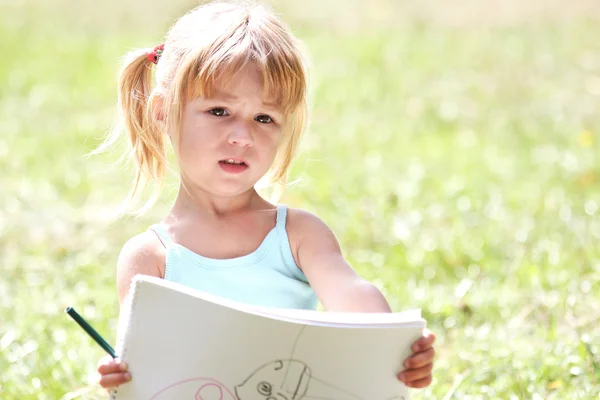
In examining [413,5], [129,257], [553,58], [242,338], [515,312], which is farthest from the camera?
[413,5]

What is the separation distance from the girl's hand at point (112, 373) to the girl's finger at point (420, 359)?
0.52 meters

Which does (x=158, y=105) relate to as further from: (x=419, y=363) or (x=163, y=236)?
(x=419, y=363)

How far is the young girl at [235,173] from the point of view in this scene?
2277 mm

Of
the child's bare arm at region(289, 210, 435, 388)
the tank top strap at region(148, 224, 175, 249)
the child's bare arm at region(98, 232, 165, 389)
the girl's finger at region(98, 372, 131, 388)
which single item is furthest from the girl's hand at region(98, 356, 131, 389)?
the child's bare arm at region(289, 210, 435, 388)

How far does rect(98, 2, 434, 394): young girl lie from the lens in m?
2.28

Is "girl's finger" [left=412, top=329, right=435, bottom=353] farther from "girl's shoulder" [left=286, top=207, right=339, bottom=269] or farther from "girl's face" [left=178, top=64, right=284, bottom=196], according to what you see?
"girl's face" [left=178, top=64, right=284, bottom=196]

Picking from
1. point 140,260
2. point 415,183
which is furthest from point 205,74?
point 415,183

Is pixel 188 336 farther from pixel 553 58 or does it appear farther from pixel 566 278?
pixel 553 58

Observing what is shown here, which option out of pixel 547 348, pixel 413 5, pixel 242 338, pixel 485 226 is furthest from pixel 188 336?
pixel 413 5

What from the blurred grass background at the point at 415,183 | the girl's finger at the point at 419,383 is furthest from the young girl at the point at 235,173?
the blurred grass background at the point at 415,183

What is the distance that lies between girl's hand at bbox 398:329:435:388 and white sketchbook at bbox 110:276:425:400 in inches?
0.5

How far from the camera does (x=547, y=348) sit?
303cm

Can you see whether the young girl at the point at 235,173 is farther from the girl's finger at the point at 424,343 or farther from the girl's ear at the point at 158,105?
the girl's finger at the point at 424,343

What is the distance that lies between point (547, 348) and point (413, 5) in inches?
270
